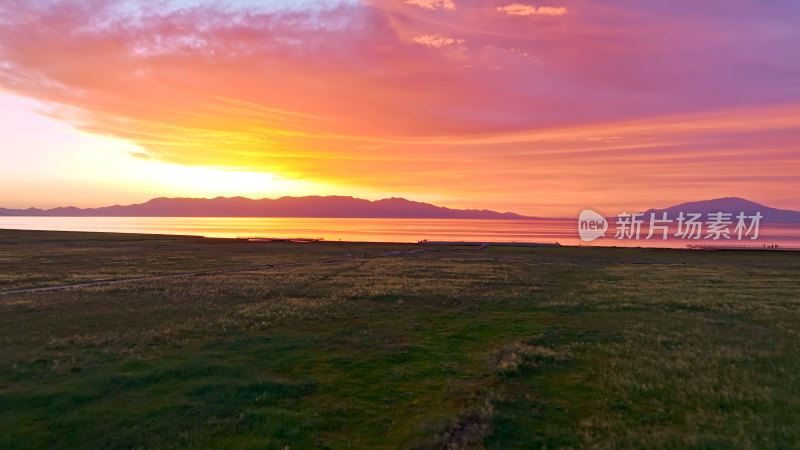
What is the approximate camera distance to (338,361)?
1778 cm

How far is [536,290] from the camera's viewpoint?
121ft

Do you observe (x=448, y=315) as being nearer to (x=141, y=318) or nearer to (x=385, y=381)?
(x=385, y=381)

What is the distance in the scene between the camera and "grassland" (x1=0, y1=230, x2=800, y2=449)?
11.8 m

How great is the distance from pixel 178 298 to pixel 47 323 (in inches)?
340

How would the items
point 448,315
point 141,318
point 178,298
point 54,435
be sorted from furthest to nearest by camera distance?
point 178,298, point 448,315, point 141,318, point 54,435

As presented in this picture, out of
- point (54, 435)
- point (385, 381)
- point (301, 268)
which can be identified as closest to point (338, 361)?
point (385, 381)

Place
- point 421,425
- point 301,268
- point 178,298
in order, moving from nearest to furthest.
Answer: point 421,425
point 178,298
point 301,268

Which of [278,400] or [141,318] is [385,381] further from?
[141,318]

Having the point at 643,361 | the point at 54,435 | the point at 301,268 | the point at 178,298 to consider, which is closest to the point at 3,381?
the point at 54,435

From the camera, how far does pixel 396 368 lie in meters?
17.0

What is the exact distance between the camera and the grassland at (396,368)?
463 inches

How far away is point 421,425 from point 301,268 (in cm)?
4273

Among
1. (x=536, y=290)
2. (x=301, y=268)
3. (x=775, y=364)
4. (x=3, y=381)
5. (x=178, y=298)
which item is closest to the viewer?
(x=3, y=381)

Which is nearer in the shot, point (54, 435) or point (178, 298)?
point (54, 435)
